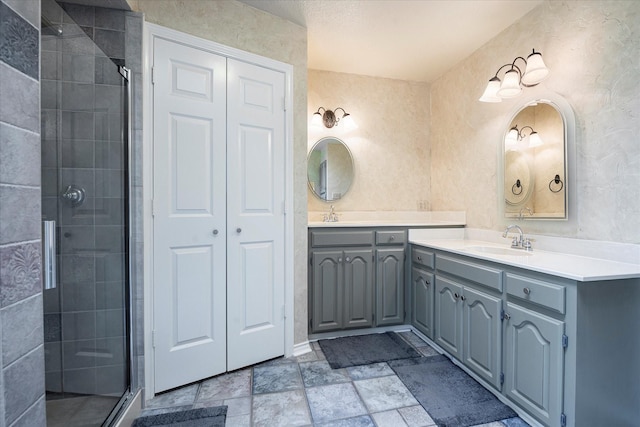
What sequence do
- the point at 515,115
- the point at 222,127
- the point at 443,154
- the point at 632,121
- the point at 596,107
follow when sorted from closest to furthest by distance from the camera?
the point at 632,121, the point at 596,107, the point at 222,127, the point at 515,115, the point at 443,154

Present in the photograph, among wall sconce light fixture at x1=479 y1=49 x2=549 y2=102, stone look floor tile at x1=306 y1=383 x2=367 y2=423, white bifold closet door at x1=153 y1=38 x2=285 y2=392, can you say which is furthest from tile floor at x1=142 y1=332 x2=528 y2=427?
wall sconce light fixture at x1=479 y1=49 x2=549 y2=102

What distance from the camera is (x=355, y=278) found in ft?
8.24

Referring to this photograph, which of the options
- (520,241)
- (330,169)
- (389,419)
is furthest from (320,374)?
(330,169)

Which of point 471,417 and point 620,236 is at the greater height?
point 620,236

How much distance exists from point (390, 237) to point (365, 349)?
94cm

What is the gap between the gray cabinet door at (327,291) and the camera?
2436 mm

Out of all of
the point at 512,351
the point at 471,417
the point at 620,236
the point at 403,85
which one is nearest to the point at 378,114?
the point at 403,85

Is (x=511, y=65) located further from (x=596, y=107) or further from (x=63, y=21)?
(x=63, y=21)

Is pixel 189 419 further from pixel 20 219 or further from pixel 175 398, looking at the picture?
pixel 20 219

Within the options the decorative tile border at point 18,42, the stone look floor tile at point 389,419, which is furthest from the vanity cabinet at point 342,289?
the decorative tile border at point 18,42

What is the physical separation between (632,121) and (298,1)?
81.5 inches

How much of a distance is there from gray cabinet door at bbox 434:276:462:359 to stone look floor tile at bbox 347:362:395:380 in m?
0.48

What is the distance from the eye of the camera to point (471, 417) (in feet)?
5.03

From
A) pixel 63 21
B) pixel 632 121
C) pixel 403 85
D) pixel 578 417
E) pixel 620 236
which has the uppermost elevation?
pixel 403 85
